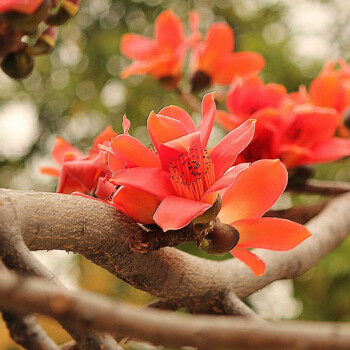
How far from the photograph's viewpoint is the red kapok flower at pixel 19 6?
0.34 metres

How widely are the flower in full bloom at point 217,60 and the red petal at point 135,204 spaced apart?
37 cm

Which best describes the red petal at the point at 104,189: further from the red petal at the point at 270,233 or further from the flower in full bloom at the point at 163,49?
the flower in full bloom at the point at 163,49

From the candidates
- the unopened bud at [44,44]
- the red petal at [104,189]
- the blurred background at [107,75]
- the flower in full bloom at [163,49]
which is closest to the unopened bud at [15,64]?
the unopened bud at [44,44]

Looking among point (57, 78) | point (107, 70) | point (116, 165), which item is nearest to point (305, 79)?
point (107, 70)

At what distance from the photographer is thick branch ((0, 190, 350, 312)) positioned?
25 centimetres

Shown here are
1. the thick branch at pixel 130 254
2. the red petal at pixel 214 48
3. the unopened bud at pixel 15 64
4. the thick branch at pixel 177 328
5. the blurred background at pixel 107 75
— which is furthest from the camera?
the blurred background at pixel 107 75

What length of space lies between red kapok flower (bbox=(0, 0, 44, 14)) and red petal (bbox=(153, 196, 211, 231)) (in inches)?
6.1

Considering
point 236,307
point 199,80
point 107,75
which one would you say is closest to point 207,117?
point 236,307

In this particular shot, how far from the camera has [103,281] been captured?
48.4 inches

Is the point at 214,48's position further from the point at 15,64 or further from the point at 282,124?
the point at 15,64

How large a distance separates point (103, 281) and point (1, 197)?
39.9 inches

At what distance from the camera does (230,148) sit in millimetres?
298

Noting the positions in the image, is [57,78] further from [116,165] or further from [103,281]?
[116,165]

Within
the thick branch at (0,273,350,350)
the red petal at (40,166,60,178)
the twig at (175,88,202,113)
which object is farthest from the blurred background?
the thick branch at (0,273,350,350)
